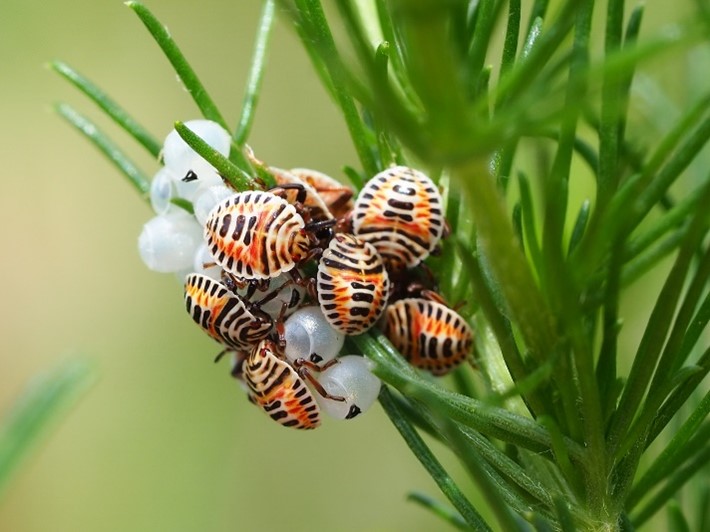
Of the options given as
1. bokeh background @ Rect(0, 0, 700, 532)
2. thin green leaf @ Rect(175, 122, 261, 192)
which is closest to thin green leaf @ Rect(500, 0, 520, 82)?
thin green leaf @ Rect(175, 122, 261, 192)

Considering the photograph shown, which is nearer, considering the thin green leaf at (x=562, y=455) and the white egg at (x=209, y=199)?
the thin green leaf at (x=562, y=455)

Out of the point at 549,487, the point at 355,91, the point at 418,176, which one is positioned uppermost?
the point at 355,91

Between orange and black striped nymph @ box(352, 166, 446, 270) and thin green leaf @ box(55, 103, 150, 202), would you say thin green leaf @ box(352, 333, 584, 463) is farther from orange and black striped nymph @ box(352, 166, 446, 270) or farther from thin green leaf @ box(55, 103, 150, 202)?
thin green leaf @ box(55, 103, 150, 202)

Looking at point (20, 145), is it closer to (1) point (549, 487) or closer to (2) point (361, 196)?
(2) point (361, 196)

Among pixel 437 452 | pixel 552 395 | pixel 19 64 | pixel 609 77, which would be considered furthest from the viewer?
pixel 19 64

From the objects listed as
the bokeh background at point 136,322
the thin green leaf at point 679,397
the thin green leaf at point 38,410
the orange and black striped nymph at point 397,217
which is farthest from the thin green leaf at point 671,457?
the bokeh background at point 136,322

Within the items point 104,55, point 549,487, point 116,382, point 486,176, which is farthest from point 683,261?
point 104,55

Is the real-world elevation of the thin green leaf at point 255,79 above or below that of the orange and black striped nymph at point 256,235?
above

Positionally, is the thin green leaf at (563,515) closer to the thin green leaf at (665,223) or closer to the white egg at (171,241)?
the thin green leaf at (665,223)
